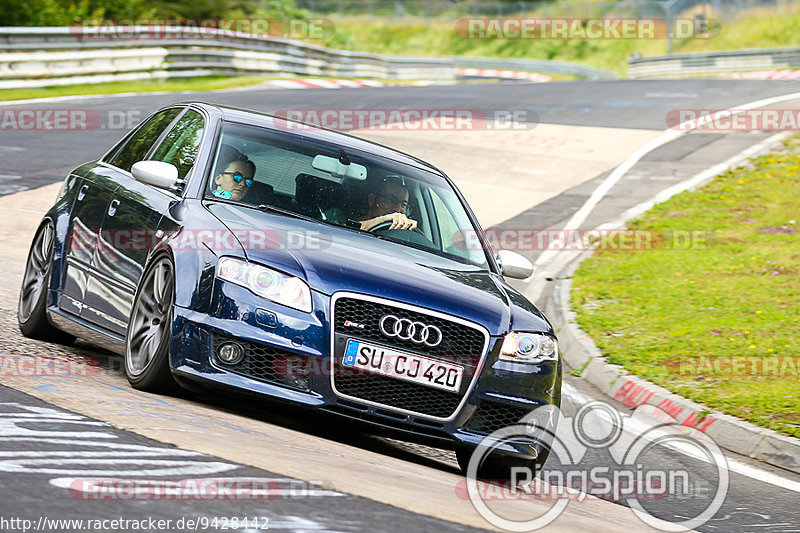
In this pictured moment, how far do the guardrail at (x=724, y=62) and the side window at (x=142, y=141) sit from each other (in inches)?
1391

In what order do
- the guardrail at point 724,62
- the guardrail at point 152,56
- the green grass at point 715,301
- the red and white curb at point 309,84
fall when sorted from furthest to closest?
1. the guardrail at point 724,62
2. the red and white curb at point 309,84
3. the guardrail at point 152,56
4. the green grass at point 715,301

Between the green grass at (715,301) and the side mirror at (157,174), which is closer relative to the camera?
the side mirror at (157,174)

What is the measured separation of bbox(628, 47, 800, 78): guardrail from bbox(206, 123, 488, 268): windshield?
3525 cm

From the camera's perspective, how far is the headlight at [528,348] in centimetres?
584

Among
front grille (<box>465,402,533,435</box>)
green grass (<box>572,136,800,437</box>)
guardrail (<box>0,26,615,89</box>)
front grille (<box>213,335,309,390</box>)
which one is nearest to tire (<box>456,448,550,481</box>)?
front grille (<box>465,402,533,435</box>)

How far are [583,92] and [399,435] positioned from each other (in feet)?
83.2

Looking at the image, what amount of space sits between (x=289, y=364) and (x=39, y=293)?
2680 mm

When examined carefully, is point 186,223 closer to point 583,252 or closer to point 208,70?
point 583,252

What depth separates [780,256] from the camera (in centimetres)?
1349

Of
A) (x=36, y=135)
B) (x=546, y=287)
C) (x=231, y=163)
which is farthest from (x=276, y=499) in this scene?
(x=36, y=135)

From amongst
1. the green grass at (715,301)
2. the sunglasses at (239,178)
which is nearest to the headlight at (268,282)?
the sunglasses at (239,178)

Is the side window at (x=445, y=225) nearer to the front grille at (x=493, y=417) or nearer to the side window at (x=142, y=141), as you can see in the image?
the front grille at (x=493, y=417)

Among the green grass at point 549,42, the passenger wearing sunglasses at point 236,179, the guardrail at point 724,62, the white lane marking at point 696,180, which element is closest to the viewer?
the passenger wearing sunglasses at point 236,179

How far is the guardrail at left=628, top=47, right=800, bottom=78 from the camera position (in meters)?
40.4
